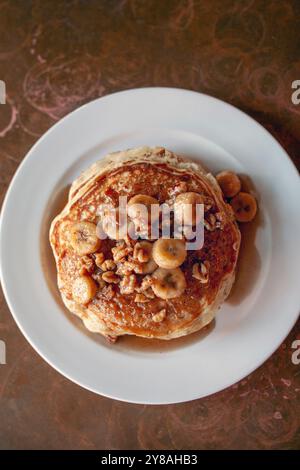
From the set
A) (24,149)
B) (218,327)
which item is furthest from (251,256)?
(24,149)

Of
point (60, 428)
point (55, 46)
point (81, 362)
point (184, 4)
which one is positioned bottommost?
point (60, 428)

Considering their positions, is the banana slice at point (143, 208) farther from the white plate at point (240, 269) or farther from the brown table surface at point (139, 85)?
the brown table surface at point (139, 85)

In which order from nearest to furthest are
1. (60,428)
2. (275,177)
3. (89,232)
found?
(89,232) → (275,177) → (60,428)

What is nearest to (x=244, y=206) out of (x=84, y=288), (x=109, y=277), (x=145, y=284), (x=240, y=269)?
(x=240, y=269)

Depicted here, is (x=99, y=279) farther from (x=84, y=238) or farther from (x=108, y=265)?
(x=84, y=238)

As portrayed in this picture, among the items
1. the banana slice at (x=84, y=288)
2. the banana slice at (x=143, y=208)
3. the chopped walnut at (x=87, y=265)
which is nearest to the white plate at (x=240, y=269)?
the banana slice at (x=84, y=288)

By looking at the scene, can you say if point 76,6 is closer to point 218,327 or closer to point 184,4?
point 184,4

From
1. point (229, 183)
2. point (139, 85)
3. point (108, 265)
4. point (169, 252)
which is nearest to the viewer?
point (169, 252)

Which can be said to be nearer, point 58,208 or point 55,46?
point 58,208
